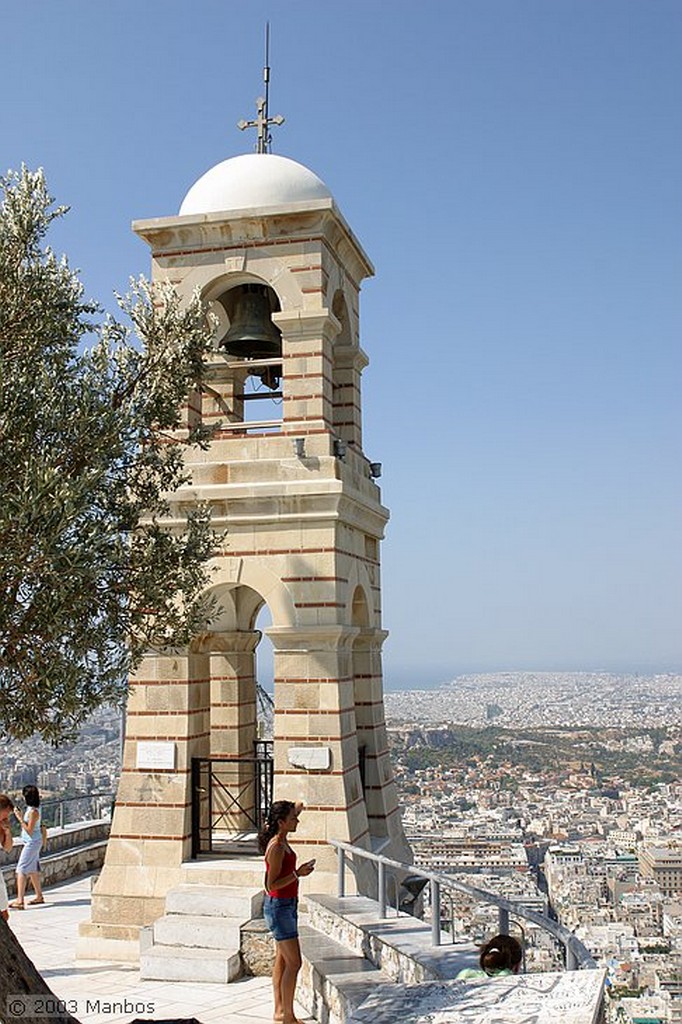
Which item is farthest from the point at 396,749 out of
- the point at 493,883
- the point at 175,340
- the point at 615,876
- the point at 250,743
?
the point at 175,340

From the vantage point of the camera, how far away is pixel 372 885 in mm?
11758

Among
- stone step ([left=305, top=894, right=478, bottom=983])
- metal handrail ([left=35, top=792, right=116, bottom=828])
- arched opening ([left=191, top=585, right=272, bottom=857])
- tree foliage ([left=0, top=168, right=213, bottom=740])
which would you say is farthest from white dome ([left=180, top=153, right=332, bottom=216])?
metal handrail ([left=35, top=792, right=116, bottom=828])

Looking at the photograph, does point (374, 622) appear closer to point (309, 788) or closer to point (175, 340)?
point (309, 788)

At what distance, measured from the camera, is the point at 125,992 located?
10.1 meters

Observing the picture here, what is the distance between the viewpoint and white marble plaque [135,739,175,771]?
12.2m

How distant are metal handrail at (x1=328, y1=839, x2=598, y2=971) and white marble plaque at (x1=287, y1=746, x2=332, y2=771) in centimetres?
87

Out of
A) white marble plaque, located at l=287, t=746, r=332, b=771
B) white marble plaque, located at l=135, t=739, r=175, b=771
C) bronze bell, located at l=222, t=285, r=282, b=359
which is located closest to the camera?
white marble plaque, located at l=287, t=746, r=332, b=771

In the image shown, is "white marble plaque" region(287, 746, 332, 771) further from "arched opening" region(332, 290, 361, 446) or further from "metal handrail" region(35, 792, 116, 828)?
"metal handrail" region(35, 792, 116, 828)

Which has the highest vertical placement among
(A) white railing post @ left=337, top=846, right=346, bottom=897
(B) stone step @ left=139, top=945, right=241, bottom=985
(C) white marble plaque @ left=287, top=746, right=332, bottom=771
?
(C) white marble plaque @ left=287, top=746, right=332, bottom=771

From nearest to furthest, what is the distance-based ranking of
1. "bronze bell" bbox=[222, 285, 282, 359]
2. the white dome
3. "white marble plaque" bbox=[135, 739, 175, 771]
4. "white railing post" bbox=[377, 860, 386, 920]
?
"white railing post" bbox=[377, 860, 386, 920], "white marble plaque" bbox=[135, 739, 175, 771], the white dome, "bronze bell" bbox=[222, 285, 282, 359]

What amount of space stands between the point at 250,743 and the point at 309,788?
3.08m

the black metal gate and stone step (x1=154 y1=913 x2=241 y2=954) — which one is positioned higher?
the black metal gate

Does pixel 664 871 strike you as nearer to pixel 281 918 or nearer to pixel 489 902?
pixel 281 918

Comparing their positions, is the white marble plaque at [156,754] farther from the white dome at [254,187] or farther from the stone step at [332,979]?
the white dome at [254,187]
